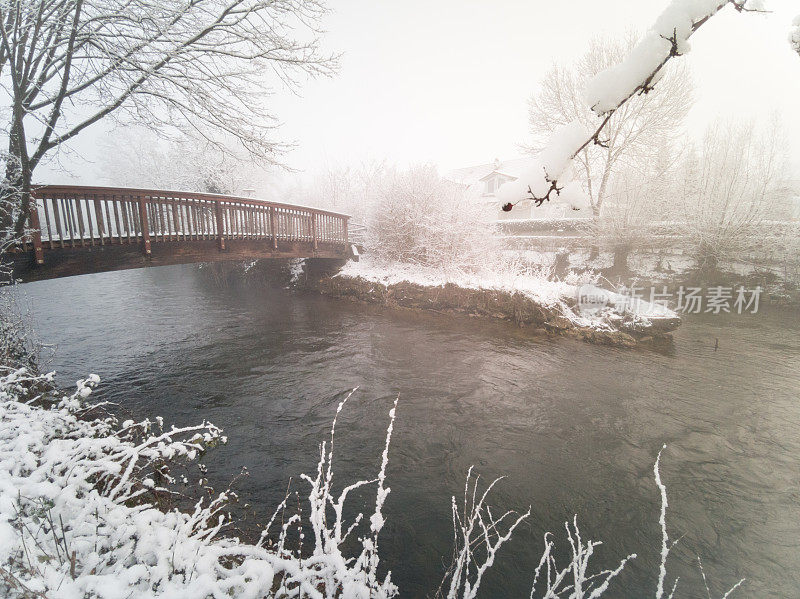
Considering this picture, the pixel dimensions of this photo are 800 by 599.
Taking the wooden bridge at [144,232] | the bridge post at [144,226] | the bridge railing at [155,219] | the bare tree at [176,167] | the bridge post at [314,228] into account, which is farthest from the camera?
the bare tree at [176,167]

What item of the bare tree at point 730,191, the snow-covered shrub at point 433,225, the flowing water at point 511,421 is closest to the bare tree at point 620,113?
the bare tree at point 730,191

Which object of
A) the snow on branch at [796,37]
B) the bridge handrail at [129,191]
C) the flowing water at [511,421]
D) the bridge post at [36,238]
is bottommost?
the flowing water at [511,421]

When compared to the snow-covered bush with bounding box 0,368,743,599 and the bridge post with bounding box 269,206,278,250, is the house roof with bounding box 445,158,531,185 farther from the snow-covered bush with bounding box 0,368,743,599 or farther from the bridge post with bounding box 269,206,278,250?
the snow-covered bush with bounding box 0,368,743,599

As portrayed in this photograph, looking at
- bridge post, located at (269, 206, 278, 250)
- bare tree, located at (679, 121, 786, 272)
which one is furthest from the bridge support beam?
bare tree, located at (679, 121, 786, 272)

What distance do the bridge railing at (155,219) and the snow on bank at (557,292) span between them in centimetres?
385

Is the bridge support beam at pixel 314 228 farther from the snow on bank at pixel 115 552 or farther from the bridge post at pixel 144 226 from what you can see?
the snow on bank at pixel 115 552

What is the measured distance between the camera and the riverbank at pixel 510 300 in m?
9.92

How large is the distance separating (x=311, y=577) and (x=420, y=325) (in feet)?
32.7

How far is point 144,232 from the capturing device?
7871 mm

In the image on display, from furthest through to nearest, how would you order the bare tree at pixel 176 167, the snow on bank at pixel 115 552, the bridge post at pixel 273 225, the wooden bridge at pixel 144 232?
1. the bare tree at pixel 176 167
2. the bridge post at pixel 273 225
3. the wooden bridge at pixel 144 232
4. the snow on bank at pixel 115 552

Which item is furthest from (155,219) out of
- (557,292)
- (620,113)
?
(620,113)

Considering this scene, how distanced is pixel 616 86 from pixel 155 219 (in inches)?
399

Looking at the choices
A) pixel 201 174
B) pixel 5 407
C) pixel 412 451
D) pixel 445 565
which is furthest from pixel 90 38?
pixel 201 174

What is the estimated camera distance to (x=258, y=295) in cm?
1644
